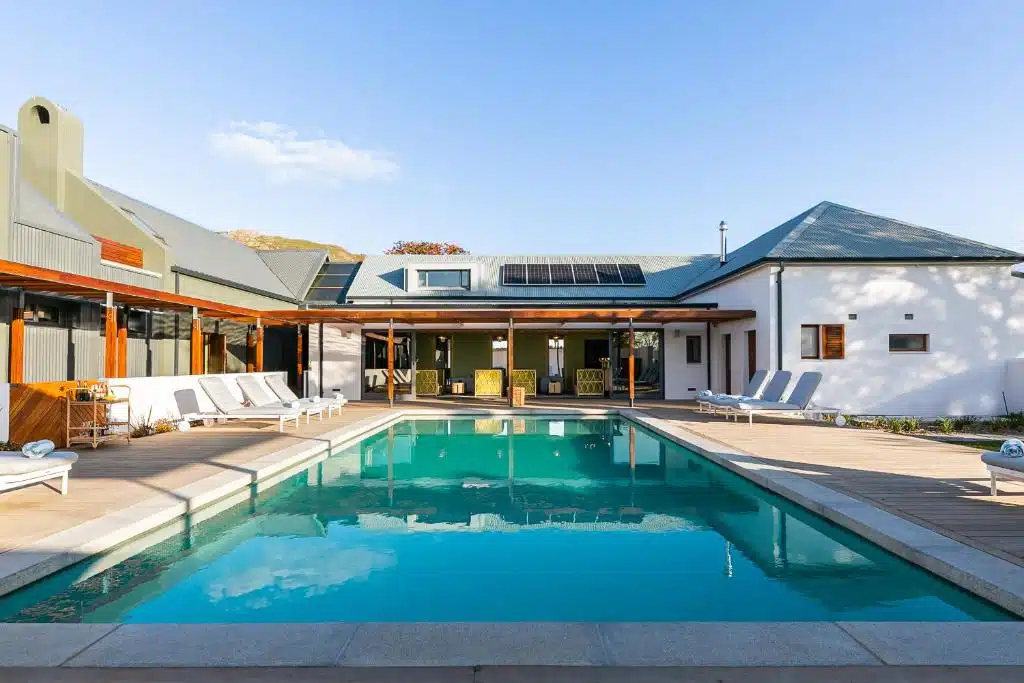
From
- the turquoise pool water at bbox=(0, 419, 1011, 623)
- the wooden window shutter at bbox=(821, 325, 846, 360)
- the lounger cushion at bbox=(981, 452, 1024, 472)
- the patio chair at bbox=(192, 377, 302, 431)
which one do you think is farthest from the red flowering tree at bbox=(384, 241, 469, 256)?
the lounger cushion at bbox=(981, 452, 1024, 472)

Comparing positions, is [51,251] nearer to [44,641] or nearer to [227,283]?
[227,283]

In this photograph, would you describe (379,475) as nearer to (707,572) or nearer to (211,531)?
(211,531)

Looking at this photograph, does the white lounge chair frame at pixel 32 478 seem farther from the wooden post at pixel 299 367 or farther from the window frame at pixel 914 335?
the window frame at pixel 914 335

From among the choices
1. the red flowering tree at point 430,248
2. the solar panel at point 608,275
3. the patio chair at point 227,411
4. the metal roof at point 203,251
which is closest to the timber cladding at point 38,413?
the patio chair at point 227,411

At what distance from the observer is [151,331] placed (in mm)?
14219

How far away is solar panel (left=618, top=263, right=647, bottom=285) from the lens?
21656mm

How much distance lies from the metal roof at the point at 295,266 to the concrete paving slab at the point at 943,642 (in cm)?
2026

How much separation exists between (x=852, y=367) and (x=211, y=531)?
44.4 ft

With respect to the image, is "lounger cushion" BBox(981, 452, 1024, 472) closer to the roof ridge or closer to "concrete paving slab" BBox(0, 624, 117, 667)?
"concrete paving slab" BBox(0, 624, 117, 667)

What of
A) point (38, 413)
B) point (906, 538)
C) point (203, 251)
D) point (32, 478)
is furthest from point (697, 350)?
point (32, 478)

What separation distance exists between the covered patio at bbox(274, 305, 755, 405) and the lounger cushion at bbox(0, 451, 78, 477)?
34.5ft

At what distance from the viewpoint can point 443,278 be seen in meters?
21.5

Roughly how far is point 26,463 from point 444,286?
54.0ft

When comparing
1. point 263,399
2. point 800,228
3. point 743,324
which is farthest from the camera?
point 743,324
